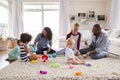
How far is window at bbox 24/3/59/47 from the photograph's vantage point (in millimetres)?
8492

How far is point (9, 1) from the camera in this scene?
824 cm

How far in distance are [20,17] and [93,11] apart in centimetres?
338

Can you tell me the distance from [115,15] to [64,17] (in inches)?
87.6

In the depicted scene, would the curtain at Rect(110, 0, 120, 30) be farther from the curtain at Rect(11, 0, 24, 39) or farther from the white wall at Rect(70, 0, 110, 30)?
the curtain at Rect(11, 0, 24, 39)

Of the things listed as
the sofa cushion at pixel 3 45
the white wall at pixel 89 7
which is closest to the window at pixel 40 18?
the white wall at pixel 89 7

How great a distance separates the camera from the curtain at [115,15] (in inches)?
285

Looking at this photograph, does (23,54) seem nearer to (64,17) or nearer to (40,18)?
(64,17)

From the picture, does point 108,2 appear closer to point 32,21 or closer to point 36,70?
point 32,21

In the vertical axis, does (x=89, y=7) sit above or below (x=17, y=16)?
above

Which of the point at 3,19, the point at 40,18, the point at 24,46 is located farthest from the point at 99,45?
the point at 3,19

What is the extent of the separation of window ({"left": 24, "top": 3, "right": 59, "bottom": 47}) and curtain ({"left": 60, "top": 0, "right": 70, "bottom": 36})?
43 cm

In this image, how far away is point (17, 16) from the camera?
322 inches

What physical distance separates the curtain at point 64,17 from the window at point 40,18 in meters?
0.43

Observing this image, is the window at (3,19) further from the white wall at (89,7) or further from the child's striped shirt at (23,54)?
the child's striped shirt at (23,54)
